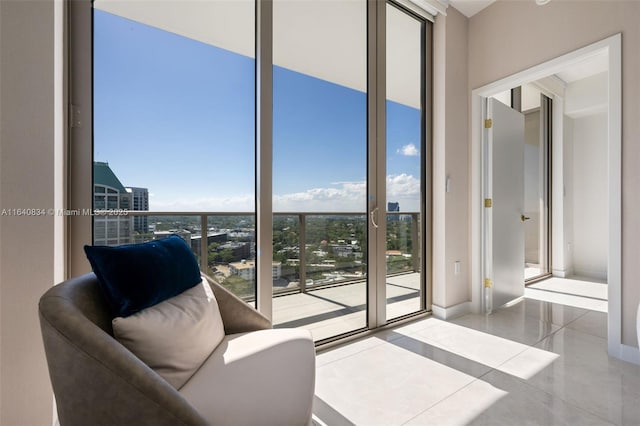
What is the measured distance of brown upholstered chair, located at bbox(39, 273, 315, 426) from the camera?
73cm

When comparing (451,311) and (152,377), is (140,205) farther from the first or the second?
(451,311)

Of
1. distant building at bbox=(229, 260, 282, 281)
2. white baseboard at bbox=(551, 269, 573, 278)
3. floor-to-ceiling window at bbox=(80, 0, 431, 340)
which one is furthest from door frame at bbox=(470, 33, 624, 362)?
white baseboard at bbox=(551, 269, 573, 278)

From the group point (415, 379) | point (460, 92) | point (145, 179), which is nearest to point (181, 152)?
point (145, 179)

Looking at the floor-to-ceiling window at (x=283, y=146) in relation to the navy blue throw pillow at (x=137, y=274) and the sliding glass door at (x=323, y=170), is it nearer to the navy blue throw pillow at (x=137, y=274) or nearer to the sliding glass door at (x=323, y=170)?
the sliding glass door at (x=323, y=170)

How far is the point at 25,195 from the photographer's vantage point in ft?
3.78

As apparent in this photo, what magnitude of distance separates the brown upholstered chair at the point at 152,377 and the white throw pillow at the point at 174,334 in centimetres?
5

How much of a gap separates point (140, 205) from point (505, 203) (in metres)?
3.32

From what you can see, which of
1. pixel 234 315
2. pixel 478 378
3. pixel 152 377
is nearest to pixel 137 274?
pixel 152 377

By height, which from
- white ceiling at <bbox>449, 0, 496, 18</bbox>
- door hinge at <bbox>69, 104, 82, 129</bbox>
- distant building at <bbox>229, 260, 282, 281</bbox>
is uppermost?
white ceiling at <bbox>449, 0, 496, 18</bbox>

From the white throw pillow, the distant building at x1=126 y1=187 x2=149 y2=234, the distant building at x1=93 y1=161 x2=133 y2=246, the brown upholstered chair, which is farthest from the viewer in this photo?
the distant building at x1=126 y1=187 x2=149 y2=234

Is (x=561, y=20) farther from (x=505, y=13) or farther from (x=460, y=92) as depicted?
(x=460, y=92)

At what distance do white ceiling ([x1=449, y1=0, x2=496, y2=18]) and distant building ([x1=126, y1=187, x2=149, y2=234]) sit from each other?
10.4ft

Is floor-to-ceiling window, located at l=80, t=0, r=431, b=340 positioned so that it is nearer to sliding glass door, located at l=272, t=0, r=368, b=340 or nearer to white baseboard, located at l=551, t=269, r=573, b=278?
sliding glass door, located at l=272, t=0, r=368, b=340

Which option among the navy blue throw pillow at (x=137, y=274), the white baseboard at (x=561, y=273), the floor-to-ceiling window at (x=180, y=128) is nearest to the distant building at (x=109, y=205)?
the floor-to-ceiling window at (x=180, y=128)
